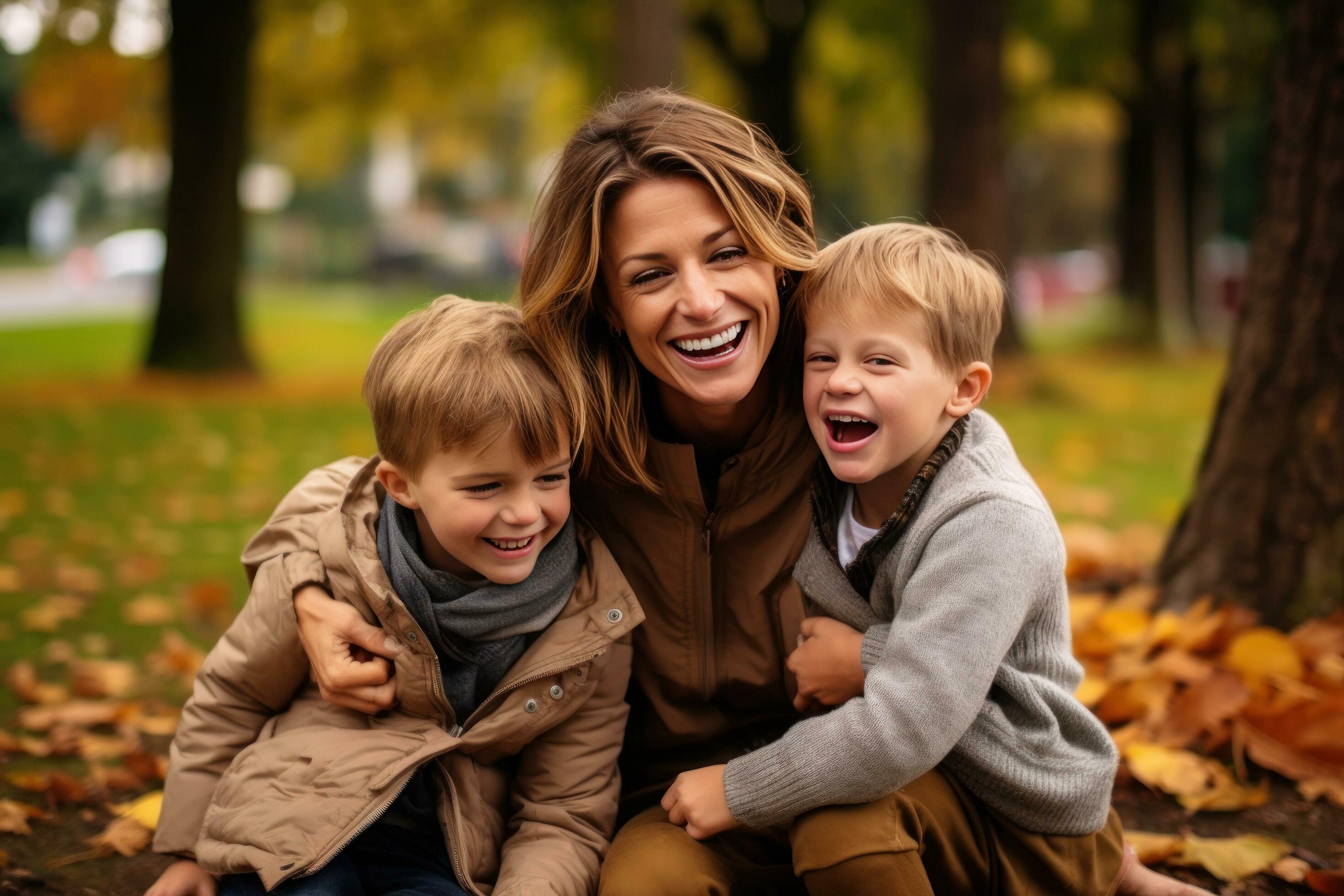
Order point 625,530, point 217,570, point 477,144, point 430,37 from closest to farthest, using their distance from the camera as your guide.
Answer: point 625,530
point 217,570
point 430,37
point 477,144

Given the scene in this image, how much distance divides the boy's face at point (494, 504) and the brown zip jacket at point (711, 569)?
0.84ft

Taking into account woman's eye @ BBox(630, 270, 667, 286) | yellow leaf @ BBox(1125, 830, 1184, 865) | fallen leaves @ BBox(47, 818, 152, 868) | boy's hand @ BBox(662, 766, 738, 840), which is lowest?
fallen leaves @ BBox(47, 818, 152, 868)

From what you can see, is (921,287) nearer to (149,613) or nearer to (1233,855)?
(1233,855)

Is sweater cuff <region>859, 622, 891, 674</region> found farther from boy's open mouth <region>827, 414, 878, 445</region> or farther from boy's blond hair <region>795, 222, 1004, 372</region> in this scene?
boy's blond hair <region>795, 222, 1004, 372</region>

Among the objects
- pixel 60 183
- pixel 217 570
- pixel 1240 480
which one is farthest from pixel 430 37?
pixel 60 183

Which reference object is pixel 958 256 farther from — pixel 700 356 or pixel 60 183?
pixel 60 183

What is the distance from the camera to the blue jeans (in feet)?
7.34

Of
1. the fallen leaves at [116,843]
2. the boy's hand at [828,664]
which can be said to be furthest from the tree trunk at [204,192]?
the boy's hand at [828,664]

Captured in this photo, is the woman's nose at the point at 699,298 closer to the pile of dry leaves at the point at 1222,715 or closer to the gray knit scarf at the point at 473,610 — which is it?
the gray knit scarf at the point at 473,610

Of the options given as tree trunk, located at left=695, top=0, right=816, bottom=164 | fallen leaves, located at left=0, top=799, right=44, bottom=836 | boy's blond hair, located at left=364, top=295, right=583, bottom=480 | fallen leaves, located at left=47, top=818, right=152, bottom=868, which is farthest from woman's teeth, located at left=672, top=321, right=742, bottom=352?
tree trunk, located at left=695, top=0, right=816, bottom=164

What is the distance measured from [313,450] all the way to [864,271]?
6228mm

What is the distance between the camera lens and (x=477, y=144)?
2764 cm

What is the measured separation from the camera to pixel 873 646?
2.29 meters

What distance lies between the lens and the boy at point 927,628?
6.94ft
